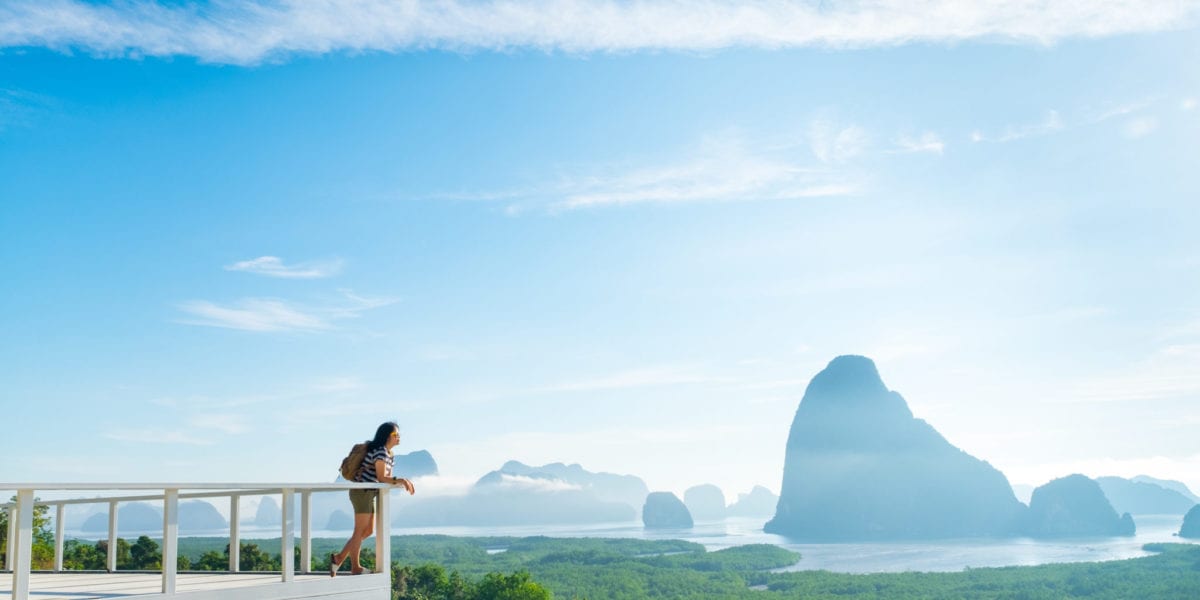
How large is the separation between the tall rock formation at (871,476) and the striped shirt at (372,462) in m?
182

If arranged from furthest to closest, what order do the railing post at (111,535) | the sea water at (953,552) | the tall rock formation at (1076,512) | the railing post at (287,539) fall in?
the tall rock formation at (1076,512)
the sea water at (953,552)
the railing post at (111,535)
the railing post at (287,539)

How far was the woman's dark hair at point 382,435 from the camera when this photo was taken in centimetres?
668

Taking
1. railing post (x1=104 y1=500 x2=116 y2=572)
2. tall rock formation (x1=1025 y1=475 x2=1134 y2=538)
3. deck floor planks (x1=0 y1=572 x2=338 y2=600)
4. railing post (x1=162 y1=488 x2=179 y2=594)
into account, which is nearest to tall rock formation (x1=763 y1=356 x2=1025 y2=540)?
tall rock formation (x1=1025 y1=475 x2=1134 y2=538)

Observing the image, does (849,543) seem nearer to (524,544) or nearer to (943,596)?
(524,544)

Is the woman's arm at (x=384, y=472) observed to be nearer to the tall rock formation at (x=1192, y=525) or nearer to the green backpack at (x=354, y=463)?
the green backpack at (x=354, y=463)

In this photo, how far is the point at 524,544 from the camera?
133 meters

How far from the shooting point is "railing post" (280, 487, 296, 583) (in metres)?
5.66

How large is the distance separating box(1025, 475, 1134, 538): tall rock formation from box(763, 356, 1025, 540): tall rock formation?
8551 mm

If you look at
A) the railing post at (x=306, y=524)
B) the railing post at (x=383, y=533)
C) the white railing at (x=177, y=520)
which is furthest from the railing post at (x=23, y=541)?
the railing post at (x=383, y=533)

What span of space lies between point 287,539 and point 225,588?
1.39 ft

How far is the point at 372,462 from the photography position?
21.6 feet

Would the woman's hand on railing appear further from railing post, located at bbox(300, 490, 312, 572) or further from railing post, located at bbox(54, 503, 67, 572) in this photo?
railing post, located at bbox(54, 503, 67, 572)

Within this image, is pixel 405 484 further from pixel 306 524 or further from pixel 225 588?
pixel 225 588

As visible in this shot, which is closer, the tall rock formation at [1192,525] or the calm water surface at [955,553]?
the calm water surface at [955,553]
